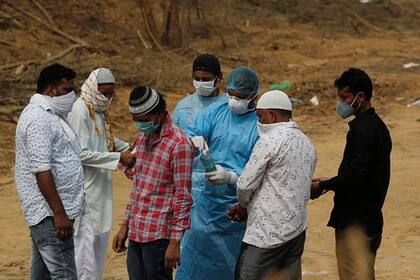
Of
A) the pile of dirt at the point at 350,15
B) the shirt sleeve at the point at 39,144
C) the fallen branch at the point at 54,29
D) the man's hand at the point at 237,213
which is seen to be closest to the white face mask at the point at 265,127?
the man's hand at the point at 237,213

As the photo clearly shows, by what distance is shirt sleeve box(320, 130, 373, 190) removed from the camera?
5699mm

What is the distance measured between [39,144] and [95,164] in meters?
1.11

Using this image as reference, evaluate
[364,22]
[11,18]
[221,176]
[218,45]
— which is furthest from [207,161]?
[364,22]

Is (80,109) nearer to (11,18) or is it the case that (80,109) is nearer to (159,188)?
(159,188)

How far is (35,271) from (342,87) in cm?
217

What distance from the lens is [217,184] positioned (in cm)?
585

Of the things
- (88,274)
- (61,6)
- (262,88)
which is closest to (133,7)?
(61,6)

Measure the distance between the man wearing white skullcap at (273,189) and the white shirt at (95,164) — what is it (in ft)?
4.03

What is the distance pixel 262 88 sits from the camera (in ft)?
54.0

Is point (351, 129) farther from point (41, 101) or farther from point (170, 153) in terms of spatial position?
point (41, 101)

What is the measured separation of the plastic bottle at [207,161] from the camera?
5703 mm

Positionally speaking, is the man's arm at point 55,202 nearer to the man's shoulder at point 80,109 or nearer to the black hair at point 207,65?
the man's shoulder at point 80,109

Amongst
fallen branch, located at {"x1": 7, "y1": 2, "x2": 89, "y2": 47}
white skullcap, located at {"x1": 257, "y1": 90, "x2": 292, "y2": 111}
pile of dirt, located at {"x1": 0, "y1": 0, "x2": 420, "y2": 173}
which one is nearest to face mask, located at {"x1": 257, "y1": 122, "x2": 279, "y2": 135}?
white skullcap, located at {"x1": 257, "y1": 90, "x2": 292, "y2": 111}

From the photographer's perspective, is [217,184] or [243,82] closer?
[217,184]
